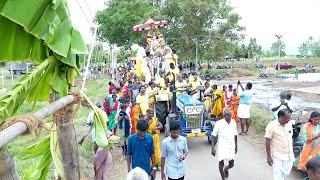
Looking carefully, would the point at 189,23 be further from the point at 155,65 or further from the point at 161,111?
the point at 161,111

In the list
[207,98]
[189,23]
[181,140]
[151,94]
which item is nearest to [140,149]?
[181,140]

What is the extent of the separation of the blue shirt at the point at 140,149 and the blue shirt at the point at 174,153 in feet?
0.74

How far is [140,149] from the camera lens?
17.0ft

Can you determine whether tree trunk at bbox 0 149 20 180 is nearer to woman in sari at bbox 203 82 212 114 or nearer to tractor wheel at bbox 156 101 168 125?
tractor wheel at bbox 156 101 168 125

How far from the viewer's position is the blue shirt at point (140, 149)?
514 centimetres

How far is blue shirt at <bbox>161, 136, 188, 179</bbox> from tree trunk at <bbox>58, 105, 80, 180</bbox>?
2878 mm

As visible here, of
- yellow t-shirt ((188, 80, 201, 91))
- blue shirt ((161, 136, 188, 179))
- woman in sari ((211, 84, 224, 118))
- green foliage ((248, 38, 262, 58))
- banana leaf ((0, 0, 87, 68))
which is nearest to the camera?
banana leaf ((0, 0, 87, 68))

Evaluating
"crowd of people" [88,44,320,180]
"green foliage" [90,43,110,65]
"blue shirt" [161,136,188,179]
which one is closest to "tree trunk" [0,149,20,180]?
"crowd of people" [88,44,320,180]

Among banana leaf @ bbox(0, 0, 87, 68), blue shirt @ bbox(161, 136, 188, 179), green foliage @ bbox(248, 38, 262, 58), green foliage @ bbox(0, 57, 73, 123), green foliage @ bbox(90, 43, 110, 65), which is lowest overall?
blue shirt @ bbox(161, 136, 188, 179)

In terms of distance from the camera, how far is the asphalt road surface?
691 cm

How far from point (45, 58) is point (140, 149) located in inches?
127

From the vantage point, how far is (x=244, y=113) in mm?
9492

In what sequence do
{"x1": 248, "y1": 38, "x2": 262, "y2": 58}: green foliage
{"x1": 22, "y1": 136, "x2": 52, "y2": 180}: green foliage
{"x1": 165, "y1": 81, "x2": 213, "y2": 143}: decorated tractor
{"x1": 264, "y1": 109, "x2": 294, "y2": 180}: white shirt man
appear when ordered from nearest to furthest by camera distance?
{"x1": 22, "y1": 136, "x2": 52, "y2": 180}: green foliage → {"x1": 264, "y1": 109, "x2": 294, "y2": 180}: white shirt man → {"x1": 165, "y1": 81, "x2": 213, "y2": 143}: decorated tractor → {"x1": 248, "y1": 38, "x2": 262, "y2": 58}: green foliage

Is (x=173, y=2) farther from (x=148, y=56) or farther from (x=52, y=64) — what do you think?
(x=52, y=64)
